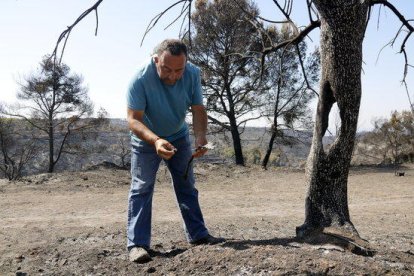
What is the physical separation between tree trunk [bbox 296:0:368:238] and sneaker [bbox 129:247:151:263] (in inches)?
44.7

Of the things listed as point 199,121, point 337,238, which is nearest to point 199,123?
point 199,121

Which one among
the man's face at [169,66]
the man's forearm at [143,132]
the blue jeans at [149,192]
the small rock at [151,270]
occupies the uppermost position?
the man's face at [169,66]

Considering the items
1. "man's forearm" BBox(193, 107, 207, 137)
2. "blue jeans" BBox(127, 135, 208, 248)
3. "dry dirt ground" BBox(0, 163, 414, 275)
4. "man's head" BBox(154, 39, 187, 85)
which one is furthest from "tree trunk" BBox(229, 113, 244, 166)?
"man's head" BBox(154, 39, 187, 85)

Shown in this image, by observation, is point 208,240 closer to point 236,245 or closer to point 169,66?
point 236,245

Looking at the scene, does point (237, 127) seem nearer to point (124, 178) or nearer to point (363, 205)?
point (124, 178)

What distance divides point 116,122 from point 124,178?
14553 millimetres

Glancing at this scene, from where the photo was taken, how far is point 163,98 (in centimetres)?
315

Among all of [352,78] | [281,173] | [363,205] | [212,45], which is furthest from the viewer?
[212,45]

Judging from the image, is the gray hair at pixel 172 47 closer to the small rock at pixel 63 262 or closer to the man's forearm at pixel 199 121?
the man's forearm at pixel 199 121

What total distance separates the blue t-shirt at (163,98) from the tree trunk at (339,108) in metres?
0.93

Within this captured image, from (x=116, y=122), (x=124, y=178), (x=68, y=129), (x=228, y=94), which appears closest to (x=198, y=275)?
(x=124, y=178)

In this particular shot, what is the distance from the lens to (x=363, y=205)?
749 cm

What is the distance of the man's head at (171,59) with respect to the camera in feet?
9.48

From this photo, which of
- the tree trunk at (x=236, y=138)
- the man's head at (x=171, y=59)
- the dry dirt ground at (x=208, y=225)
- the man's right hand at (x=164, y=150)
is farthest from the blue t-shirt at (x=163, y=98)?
the tree trunk at (x=236, y=138)
